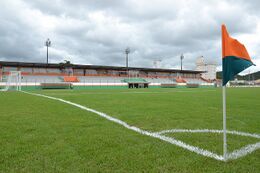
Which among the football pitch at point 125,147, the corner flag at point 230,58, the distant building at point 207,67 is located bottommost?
the football pitch at point 125,147

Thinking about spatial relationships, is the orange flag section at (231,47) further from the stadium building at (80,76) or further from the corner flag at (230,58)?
the stadium building at (80,76)

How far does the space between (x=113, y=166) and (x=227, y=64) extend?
2.10 metres

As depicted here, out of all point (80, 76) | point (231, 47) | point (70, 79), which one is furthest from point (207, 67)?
point (231, 47)

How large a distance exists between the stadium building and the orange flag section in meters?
48.5

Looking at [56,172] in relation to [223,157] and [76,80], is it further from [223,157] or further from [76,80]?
[76,80]

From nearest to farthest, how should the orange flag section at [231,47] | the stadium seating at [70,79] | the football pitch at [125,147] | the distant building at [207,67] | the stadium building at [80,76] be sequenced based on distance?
the football pitch at [125,147], the orange flag section at [231,47], the stadium building at [80,76], the stadium seating at [70,79], the distant building at [207,67]

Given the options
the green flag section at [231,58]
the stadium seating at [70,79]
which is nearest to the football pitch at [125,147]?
the green flag section at [231,58]

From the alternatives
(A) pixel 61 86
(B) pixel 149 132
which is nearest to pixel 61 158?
(B) pixel 149 132

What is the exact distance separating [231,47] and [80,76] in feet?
206

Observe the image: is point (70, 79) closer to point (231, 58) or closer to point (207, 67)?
point (231, 58)

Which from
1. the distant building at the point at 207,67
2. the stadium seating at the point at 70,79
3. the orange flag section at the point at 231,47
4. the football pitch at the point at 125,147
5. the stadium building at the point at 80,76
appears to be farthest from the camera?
the distant building at the point at 207,67

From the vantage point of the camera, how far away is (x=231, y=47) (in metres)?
3.26

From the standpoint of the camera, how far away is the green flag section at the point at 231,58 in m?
3.23

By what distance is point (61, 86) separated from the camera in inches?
1964
